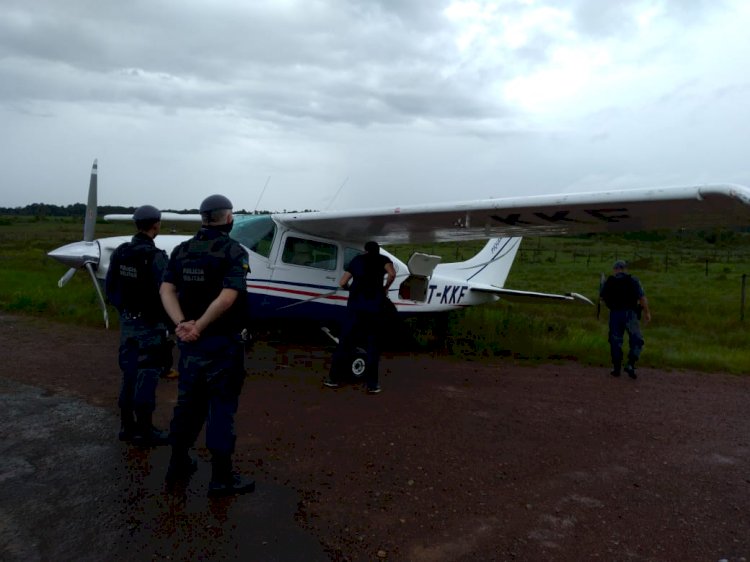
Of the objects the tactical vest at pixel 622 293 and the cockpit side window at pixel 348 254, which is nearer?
the tactical vest at pixel 622 293

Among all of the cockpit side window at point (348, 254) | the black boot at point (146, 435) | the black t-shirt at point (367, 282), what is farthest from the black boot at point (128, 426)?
the cockpit side window at point (348, 254)

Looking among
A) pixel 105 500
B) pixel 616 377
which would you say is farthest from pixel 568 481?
pixel 616 377

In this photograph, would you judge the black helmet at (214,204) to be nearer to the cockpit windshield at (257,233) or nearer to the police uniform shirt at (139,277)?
the police uniform shirt at (139,277)

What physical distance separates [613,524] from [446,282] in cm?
727

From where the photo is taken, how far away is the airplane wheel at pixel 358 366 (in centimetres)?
690

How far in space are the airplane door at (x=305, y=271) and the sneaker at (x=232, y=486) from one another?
4.40 meters

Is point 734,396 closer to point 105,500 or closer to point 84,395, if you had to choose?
point 105,500

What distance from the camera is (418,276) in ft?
29.5

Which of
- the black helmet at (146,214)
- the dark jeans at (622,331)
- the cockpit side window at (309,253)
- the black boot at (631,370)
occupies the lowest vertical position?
the black boot at (631,370)

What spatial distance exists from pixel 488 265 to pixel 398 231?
383cm

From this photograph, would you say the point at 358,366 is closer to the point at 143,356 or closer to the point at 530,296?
the point at 143,356

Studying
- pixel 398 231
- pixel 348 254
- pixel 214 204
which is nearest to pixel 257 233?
pixel 348 254

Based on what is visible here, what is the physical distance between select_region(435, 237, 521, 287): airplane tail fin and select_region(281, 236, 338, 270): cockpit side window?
3252 mm

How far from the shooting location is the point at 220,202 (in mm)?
3752
